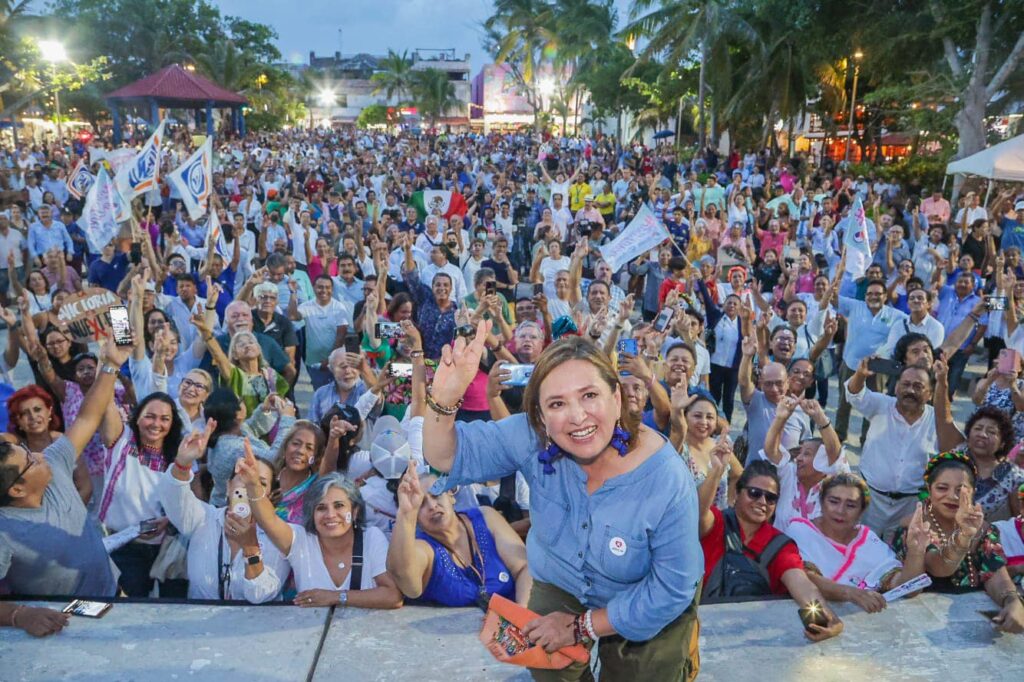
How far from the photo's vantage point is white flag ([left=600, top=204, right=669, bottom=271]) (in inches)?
315

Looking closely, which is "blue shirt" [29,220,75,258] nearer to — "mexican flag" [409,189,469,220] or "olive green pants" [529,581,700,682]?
"mexican flag" [409,189,469,220]

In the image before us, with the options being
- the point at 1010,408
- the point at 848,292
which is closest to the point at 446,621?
the point at 1010,408

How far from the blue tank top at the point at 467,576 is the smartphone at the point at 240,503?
697mm

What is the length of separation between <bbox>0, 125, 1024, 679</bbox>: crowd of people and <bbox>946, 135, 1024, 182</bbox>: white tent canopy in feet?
9.79

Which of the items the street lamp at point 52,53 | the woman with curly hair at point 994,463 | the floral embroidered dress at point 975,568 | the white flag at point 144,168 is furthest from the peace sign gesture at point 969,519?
the street lamp at point 52,53

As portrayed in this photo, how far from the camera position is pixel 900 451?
4.57m

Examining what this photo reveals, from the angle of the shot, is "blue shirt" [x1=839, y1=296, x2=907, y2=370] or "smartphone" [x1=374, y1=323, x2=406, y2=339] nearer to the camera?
"smartphone" [x1=374, y1=323, x2=406, y2=339]

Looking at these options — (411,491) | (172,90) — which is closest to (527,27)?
(172,90)

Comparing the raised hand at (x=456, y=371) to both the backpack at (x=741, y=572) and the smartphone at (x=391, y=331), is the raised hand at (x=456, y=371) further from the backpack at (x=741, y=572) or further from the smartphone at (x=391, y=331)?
the smartphone at (x=391, y=331)

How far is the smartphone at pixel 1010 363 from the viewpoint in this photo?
4.94 m

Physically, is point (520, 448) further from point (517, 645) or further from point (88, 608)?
point (88, 608)

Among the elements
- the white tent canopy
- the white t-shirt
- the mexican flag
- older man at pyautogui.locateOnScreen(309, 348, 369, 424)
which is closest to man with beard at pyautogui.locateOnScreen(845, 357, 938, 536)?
the white t-shirt

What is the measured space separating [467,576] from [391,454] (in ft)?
4.19

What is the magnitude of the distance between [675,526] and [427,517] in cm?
151
